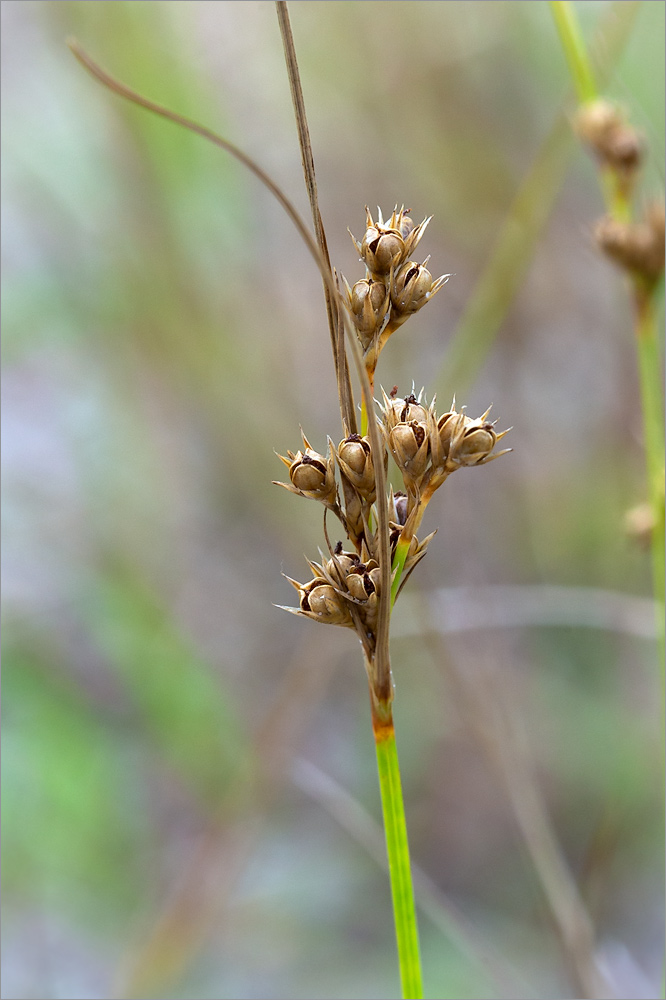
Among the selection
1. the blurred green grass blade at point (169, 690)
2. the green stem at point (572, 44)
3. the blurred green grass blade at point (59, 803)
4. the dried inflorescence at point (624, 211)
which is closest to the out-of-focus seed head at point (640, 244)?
the dried inflorescence at point (624, 211)

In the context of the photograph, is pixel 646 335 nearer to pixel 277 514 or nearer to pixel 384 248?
pixel 384 248

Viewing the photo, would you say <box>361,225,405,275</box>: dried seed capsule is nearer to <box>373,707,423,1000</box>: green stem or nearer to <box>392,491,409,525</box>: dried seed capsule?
<box>392,491,409,525</box>: dried seed capsule

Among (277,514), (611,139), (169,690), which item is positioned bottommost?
(169,690)

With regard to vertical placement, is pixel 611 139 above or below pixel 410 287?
above

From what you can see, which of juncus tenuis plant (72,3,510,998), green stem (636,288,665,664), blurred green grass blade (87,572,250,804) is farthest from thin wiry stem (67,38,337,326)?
blurred green grass blade (87,572,250,804)

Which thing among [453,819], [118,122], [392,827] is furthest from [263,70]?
[392,827]

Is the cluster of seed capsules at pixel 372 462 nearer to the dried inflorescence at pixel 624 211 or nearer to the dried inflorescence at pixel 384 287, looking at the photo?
the dried inflorescence at pixel 384 287

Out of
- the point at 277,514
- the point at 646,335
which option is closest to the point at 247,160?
the point at 646,335
